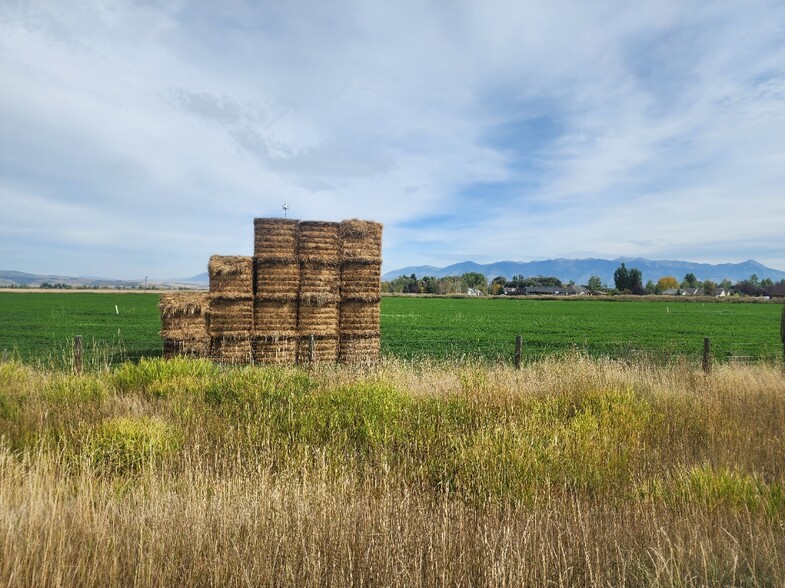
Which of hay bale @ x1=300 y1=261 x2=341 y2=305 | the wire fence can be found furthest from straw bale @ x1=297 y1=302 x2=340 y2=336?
the wire fence

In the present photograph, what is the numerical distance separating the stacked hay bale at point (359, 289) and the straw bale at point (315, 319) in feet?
1.81

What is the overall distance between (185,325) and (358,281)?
527 centimetres

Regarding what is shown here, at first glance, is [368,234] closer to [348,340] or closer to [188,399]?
[348,340]

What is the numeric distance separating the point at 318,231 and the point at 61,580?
1277cm

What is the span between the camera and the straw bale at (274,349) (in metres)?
15.3

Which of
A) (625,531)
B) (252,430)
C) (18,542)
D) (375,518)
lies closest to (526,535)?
(625,531)

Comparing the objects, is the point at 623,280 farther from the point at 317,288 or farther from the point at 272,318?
the point at 272,318

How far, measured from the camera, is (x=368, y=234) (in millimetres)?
16078

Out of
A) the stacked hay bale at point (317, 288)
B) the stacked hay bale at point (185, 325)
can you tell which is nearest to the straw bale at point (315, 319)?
the stacked hay bale at point (317, 288)

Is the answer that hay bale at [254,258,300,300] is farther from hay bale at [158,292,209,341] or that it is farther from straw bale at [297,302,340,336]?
hay bale at [158,292,209,341]

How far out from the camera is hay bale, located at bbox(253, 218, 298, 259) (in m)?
15.2

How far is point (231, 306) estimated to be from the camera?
15234mm

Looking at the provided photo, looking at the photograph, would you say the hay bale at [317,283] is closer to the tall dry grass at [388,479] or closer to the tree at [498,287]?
the tall dry grass at [388,479]

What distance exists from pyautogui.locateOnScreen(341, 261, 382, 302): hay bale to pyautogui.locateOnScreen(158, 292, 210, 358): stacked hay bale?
410 centimetres
